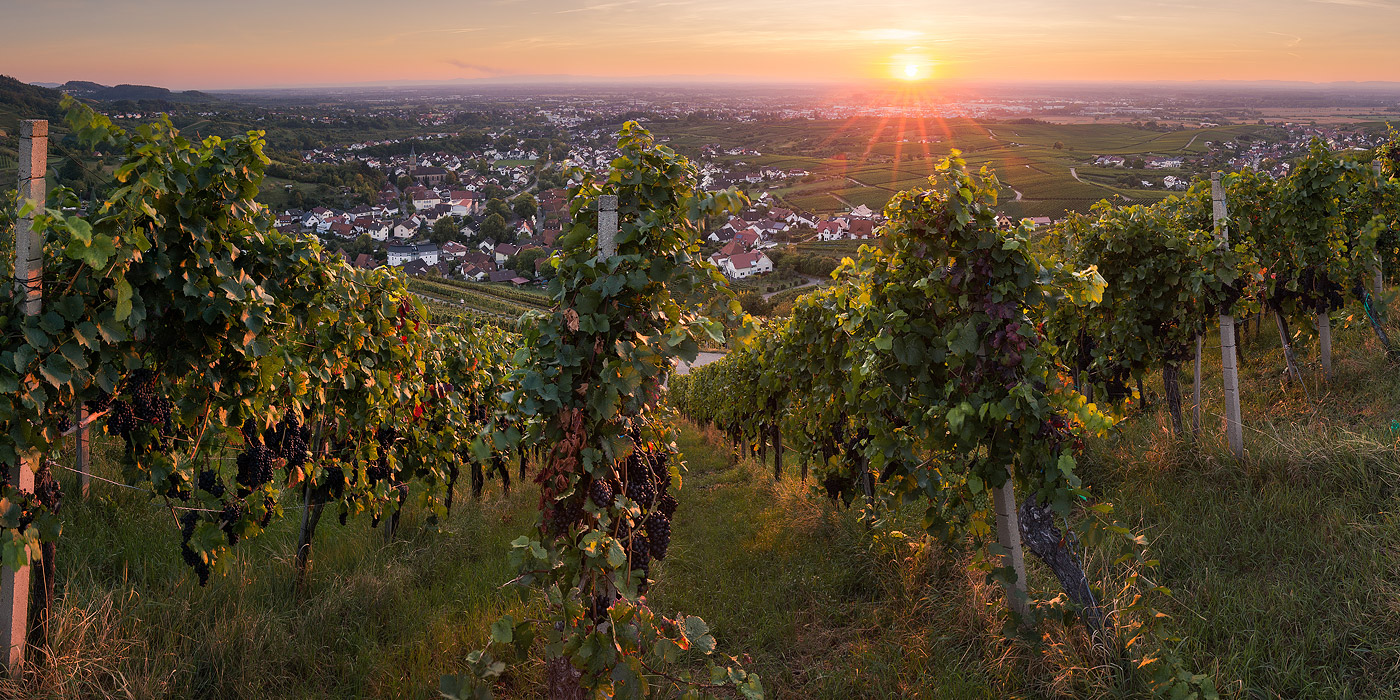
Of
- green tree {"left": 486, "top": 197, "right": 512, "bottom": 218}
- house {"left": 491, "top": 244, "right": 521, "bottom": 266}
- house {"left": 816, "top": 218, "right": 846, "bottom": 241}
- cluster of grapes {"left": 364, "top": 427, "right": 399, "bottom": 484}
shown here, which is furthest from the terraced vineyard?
cluster of grapes {"left": 364, "top": 427, "right": 399, "bottom": 484}

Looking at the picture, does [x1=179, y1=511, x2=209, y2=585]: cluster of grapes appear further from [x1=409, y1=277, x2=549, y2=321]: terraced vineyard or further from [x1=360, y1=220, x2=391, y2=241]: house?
[x1=360, y1=220, x2=391, y2=241]: house

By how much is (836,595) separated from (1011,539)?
4.81ft

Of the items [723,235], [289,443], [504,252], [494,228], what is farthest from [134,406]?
[494,228]

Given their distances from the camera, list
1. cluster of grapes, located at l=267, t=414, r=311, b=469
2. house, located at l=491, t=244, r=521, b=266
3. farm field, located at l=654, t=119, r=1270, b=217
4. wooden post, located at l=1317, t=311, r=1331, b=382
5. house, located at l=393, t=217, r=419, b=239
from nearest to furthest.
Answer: cluster of grapes, located at l=267, t=414, r=311, b=469 → wooden post, located at l=1317, t=311, r=1331, b=382 → farm field, located at l=654, t=119, r=1270, b=217 → house, located at l=491, t=244, r=521, b=266 → house, located at l=393, t=217, r=419, b=239

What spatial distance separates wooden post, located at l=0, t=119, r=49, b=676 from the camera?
2.84 metres

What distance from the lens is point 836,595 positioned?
191 inches

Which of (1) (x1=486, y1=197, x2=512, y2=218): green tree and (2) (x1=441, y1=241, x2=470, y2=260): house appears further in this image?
(1) (x1=486, y1=197, x2=512, y2=218): green tree

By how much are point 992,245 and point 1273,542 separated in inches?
117

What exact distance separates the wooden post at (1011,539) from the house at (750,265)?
56833 mm

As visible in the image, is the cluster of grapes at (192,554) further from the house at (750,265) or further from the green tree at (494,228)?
the green tree at (494,228)

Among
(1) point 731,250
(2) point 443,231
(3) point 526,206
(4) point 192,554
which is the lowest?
(4) point 192,554

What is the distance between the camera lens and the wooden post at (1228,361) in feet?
18.0

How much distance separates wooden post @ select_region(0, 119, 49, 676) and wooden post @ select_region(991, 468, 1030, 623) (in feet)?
14.6

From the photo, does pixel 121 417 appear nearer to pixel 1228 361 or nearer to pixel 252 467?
pixel 252 467
